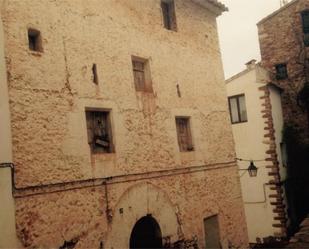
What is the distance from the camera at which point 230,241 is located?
458 inches

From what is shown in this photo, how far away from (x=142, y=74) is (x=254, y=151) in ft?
32.4

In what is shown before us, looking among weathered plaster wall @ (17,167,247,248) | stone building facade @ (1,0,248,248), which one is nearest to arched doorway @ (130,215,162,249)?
stone building facade @ (1,0,248,248)

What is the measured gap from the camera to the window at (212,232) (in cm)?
1098

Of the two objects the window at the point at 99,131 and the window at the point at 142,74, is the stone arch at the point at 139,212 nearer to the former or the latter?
the window at the point at 99,131

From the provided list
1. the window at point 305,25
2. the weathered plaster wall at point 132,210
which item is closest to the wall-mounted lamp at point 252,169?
the weathered plaster wall at point 132,210

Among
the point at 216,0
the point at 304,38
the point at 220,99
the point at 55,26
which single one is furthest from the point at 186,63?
the point at 304,38

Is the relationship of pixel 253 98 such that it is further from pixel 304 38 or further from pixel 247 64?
pixel 304 38

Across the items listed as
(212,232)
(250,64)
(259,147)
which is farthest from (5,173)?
(250,64)

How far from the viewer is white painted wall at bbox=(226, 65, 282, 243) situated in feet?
58.7

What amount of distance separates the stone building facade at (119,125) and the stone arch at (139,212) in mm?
24

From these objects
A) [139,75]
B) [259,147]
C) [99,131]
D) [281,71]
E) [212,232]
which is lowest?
[212,232]

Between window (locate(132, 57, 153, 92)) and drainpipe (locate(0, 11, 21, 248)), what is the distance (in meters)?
3.68

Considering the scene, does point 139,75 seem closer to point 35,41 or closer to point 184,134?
point 184,134

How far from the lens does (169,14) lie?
11148 mm
